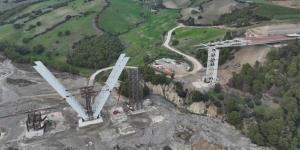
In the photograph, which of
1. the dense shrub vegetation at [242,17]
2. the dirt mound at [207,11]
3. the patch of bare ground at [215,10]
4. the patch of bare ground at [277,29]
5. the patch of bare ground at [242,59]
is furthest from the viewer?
the dirt mound at [207,11]

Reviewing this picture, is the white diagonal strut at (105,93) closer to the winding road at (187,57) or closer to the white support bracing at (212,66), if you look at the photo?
the white support bracing at (212,66)

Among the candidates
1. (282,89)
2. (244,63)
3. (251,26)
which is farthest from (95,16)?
(282,89)

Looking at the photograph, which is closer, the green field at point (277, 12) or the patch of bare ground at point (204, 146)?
the patch of bare ground at point (204, 146)

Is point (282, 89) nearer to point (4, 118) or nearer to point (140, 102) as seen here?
point (140, 102)

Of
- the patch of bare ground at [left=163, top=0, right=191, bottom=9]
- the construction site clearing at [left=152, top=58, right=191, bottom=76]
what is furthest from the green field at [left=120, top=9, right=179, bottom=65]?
the patch of bare ground at [left=163, top=0, right=191, bottom=9]

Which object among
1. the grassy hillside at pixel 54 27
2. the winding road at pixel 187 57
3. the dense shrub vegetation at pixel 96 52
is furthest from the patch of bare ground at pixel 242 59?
the grassy hillside at pixel 54 27

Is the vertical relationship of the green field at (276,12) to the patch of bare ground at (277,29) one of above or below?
above

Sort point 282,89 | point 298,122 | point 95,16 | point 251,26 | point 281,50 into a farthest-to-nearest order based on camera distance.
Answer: point 95,16, point 251,26, point 281,50, point 282,89, point 298,122
